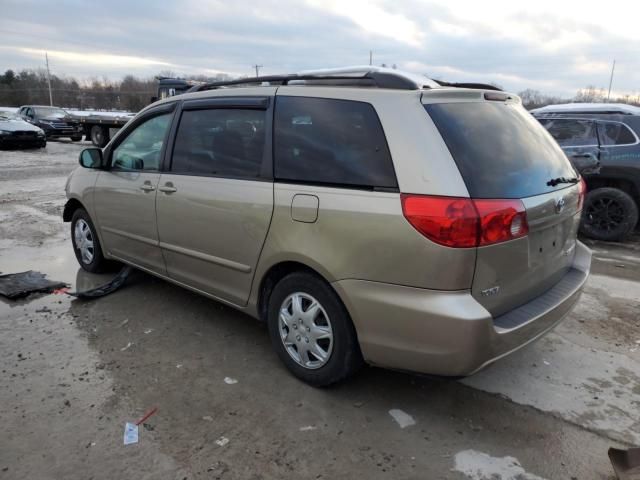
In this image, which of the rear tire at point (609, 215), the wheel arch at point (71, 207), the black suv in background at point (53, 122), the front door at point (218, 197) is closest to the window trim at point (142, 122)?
the front door at point (218, 197)

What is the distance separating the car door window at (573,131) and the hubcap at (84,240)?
6.44 m

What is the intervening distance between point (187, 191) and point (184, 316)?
1.16 m

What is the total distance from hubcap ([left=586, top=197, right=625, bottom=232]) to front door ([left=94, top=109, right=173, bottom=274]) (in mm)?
5931

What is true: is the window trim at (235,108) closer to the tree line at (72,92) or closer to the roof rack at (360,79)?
the roof rack at (360,79)

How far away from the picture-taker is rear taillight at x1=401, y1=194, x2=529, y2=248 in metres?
2.42

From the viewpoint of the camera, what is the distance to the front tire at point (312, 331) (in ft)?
9.45

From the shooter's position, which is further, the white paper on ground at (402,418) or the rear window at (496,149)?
the white paper on ground at (402,418)

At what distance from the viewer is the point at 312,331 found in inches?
120

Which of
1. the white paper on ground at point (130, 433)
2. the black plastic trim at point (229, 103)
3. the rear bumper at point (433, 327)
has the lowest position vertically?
the white paper on ground at point (130, 433)

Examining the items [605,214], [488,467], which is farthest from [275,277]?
[605,214]

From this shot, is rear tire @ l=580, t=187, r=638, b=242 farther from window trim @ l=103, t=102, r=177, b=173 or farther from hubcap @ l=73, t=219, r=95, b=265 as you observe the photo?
hubcap @ l=73, t=219, r=95, b=265

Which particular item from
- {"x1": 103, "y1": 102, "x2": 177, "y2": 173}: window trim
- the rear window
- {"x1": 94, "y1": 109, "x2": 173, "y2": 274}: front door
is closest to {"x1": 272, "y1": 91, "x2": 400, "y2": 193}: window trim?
the rear window

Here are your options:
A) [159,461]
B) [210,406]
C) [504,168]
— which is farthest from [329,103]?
[159,461]

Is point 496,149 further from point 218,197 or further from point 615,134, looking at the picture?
point 615,134
